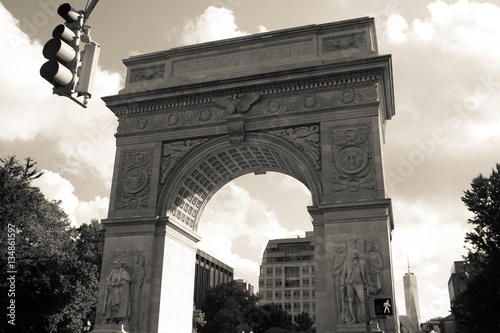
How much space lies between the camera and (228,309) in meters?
63.1

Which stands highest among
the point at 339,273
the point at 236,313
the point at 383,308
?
the point at 339,273

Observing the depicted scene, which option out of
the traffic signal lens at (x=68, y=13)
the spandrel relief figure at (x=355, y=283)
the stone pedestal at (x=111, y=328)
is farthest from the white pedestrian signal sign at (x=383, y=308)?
the stone pedestal at (x=111, y=328)

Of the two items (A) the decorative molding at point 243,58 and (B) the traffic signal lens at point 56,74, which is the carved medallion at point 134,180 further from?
(B) the traffic signal lens at point 56,74

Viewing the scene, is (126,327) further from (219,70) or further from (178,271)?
(219,70)

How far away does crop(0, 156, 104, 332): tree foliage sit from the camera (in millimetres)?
30547

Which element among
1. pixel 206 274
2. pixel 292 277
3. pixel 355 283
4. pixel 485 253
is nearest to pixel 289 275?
pixel 292 277

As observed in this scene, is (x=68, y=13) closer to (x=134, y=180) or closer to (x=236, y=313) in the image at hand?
(x=134, y=180)

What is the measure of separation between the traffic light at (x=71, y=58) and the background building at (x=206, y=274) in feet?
254

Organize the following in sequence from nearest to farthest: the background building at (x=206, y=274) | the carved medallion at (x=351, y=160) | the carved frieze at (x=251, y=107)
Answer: the carved medallion at (x=351, y=160)
the carved frieze at (x=251, y=107)
the background building at (x=206, y=274)

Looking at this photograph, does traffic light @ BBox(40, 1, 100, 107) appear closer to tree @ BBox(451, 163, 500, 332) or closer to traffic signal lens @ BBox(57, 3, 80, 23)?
traffic signal lens @ BBox(57, 3, 80, 23)

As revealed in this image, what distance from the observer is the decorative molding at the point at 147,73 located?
95.7ft

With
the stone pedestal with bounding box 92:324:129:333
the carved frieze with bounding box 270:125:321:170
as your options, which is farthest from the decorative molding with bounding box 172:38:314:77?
the stone pedestal with bounding box 92:324:129:333

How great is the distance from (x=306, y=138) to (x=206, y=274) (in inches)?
2723

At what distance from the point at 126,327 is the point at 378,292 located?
12436mm
